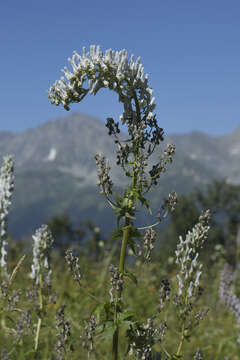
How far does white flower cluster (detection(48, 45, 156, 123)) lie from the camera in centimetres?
334

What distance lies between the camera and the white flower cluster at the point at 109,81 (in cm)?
334

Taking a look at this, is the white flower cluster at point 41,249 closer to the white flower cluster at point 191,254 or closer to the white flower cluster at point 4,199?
the white flower cluster at point 4,199

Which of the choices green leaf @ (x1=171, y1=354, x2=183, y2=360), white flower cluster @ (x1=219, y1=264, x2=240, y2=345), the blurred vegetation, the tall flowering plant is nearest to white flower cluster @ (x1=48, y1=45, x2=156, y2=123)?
the tall flowering plant

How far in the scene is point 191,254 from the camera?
3.45 metres

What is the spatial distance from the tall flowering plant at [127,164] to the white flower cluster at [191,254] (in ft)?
0.04

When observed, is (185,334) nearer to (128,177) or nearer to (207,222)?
(207,222)

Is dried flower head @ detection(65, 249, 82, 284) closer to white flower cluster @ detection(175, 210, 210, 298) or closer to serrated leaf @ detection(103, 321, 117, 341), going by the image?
serrated leaf @ detection(103, 321, 117, 341)

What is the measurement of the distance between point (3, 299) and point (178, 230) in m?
109

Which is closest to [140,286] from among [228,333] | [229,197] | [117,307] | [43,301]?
[228,333]

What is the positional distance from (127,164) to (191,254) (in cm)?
88

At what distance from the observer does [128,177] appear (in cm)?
354

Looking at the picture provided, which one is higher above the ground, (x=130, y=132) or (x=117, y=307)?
(x=130, y=132)

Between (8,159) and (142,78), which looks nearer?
(142,78)

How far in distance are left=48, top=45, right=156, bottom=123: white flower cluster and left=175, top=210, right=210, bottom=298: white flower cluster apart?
94cm
